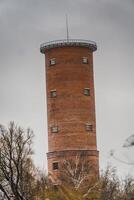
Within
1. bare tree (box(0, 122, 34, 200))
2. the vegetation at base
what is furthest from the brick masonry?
bare tree (box(0, 122, 34, 200))

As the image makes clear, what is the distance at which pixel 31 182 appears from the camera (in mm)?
45406

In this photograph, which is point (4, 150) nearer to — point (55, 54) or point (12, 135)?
point (12, 135)

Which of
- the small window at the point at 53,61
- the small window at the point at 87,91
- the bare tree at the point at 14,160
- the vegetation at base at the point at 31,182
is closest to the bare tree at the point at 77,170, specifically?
the vegetation at base at the point at 31,182

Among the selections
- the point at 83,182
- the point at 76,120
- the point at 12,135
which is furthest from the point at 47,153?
the point at 12,135

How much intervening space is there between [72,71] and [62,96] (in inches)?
73.9

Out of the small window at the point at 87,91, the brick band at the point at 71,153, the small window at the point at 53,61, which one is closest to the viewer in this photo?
the brick band at the point at 71,153

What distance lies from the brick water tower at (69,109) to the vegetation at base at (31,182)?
5.48m

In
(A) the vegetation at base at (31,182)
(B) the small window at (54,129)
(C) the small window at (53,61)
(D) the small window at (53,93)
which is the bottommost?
(A) the vegetation at base at (31,182)

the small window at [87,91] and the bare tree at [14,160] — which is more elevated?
the small window at [87,91]

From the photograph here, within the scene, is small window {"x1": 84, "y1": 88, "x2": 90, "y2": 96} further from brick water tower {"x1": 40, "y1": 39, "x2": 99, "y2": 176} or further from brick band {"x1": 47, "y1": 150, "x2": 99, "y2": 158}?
brick band {"x1": 47, "y1": 150, "x2": 99, "y2": 158}

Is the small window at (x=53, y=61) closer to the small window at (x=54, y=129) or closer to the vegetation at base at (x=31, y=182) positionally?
the small window at (x=54, y=129)

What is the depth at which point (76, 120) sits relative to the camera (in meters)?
70.8

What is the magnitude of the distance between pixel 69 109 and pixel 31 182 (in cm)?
2552

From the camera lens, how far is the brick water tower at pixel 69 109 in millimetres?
70500
